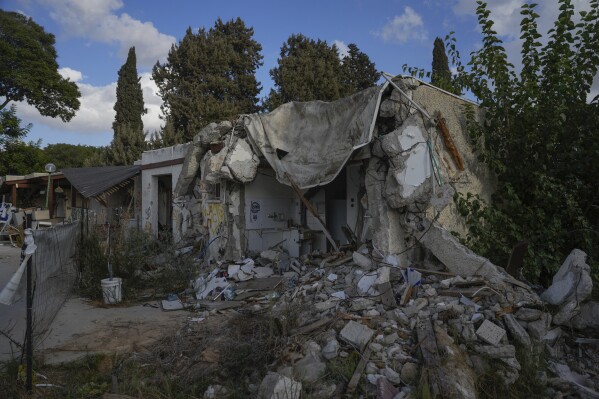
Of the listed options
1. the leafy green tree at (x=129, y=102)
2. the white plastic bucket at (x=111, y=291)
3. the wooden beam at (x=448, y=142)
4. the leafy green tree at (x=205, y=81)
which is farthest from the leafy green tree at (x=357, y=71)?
the white plastic bucket at (x=111, y=291)

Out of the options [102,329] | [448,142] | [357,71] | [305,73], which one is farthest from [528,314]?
[357,71]

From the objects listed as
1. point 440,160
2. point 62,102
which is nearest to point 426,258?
point 440,160

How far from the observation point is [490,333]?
4.20 meters

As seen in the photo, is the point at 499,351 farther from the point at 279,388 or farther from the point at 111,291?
the point at 111,291

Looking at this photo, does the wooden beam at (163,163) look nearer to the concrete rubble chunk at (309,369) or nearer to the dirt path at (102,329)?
the dirt path at (102,329)

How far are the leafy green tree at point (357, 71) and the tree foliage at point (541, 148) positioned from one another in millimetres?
14981

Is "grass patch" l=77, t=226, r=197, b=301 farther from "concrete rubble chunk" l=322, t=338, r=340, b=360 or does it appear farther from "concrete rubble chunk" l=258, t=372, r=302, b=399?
"concrete rubble chunk" l=258, t=372, r=302, b=399

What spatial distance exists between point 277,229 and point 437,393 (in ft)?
21.1

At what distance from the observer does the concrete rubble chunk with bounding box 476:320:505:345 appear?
13.6 feet

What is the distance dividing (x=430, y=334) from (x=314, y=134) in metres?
4.44

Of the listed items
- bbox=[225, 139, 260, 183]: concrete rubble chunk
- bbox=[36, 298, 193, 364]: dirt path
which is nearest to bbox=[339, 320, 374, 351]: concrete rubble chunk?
bbox=[36, 298, 193, 364]: dirt path

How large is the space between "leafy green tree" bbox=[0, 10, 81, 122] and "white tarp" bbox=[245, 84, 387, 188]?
67.3ft

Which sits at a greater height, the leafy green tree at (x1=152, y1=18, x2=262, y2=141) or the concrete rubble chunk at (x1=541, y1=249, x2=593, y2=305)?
the leafy green tree at (x1=152, y1=18, x2=262, y2=141)

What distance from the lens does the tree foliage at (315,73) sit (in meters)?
20.3
